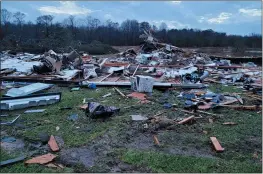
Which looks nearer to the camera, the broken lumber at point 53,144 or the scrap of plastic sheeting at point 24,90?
the broken lumber at point 53,144

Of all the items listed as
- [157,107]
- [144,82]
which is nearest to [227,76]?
[144,82]

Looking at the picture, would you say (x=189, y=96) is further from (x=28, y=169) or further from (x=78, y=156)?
(x=28, y=169)

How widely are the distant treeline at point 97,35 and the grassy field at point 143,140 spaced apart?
65.4ft

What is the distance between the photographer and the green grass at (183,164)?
160 inches

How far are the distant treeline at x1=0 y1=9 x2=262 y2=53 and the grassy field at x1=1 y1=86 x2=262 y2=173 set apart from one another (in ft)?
65.4

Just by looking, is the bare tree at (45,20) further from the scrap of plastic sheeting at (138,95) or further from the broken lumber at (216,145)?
the broken lumber at (216,145)

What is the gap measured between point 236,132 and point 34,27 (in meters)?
33.4

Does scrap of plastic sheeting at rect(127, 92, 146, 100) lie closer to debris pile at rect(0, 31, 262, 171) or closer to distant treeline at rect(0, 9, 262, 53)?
debris pile at rect(0, 31, 262, 171)

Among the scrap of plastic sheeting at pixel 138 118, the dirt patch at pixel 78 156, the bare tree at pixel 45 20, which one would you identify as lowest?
the dirt patch at pixel 78 156

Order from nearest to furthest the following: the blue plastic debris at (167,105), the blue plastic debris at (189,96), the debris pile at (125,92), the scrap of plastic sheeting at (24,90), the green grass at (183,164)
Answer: the green grass at (183,164)
the debris pile at (125,92)
the blue plastic debris at (167,105)
the scrap of plastic sheeting at (24,90)
the blue plastic debris at (189,96)

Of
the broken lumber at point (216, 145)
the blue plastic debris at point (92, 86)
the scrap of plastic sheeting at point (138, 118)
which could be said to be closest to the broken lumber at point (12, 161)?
the scrap of plastic sheeting at point (138, 118)

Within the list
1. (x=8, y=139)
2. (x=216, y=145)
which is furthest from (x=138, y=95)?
(x=8, y=139)

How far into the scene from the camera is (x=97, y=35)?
38.0 meters

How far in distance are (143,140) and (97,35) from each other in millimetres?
34291
